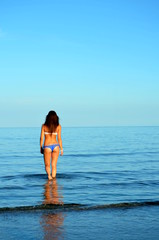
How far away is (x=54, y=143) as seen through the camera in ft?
34.8

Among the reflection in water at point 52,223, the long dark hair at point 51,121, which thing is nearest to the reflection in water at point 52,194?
the reflection in water at point 52,223

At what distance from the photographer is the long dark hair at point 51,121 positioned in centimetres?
1037

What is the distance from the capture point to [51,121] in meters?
10.4

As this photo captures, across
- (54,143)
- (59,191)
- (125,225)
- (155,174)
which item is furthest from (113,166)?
(125,225)

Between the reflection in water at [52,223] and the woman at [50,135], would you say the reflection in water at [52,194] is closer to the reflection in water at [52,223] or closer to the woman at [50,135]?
the reflection in water at [52,223]

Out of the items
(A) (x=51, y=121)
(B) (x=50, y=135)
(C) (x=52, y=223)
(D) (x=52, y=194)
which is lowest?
(D) (x=52, y=194)

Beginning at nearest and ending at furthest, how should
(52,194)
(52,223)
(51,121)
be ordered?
(52,223) < (52,194) < (51,121)

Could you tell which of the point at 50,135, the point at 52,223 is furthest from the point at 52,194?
the point at 52,223

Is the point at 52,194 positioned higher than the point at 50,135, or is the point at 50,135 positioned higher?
the point at 50,135

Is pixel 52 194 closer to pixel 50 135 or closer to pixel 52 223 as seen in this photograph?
pixel 50 135

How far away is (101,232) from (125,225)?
1.65 feet

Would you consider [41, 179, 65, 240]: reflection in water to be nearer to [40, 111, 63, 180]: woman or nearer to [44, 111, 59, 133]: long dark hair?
[40, 111, 63, 180]: woman

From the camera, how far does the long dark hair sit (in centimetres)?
1037

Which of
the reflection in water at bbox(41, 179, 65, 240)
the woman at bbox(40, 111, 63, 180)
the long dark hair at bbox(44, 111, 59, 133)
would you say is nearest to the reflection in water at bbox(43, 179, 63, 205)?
the reflection in water at bbox(41, 179, 65, 240)
